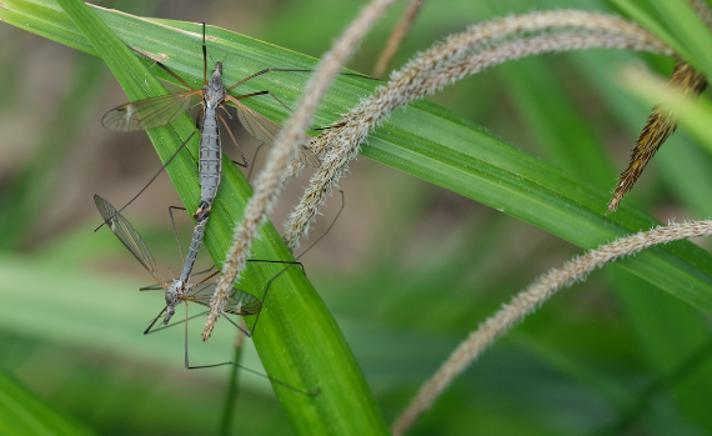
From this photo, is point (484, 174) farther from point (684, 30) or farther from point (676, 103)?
point (676, 103)

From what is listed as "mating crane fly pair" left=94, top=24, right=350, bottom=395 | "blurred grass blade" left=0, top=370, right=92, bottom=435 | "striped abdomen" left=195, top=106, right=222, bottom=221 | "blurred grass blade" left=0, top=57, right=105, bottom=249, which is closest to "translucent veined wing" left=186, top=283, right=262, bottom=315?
"mating crane fly pair" left=94, top=24, right=350, bottom=395

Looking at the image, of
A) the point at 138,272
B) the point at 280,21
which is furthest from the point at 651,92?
the point at 138,272

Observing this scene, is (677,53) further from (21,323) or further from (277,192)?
(21,323)

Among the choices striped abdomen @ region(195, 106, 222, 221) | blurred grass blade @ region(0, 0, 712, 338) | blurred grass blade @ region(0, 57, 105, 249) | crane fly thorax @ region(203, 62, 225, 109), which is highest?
blurred grass blade @ region(0, 0, 712, 338)

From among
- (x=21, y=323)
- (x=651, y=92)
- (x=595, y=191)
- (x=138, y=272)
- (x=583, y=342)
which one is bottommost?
(x=138, y=272)

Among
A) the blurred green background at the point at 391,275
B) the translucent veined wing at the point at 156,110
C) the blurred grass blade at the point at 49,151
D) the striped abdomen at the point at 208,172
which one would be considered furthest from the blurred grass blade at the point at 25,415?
the blurred grass blade at the point at 49,151

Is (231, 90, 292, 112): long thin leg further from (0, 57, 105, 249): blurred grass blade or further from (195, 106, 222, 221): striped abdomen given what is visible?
(0, 57, 105, 249): blurred grass blade
